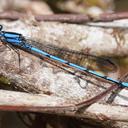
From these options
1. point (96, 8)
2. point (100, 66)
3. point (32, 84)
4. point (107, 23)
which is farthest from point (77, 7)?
point (32, 84)

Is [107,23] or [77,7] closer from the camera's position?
[107,23]

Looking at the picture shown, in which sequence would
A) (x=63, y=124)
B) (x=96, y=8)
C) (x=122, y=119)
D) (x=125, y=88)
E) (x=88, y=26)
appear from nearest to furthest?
(x=122, y=119), (x=125, y=88), (x=63, y=124), (x=88, y=26), (x=96, y=8)

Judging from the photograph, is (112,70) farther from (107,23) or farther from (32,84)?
(107,23)

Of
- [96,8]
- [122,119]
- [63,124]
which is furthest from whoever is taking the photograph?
[96,8]

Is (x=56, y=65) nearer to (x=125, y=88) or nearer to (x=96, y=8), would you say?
(x=125, y=88)

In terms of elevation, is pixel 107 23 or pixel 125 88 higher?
pixel 107 23

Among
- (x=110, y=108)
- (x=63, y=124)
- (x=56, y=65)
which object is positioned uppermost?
(x=56, y=65)

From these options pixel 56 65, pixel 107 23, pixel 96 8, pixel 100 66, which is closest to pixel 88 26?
pixel 107 23

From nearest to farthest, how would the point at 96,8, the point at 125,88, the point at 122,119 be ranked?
the point at 122,119, the point at 125,88, the point at 96,8

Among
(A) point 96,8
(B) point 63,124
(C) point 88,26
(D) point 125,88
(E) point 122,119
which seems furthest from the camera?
(A) point 96,8
